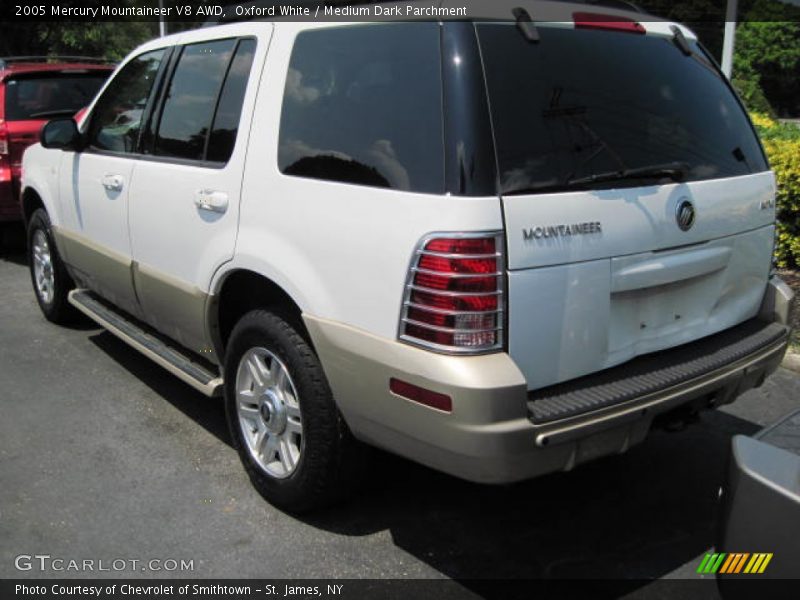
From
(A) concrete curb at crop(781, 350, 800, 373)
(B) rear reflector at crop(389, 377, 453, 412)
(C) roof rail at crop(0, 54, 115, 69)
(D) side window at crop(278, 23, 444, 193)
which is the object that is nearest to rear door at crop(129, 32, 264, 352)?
(D) side window at crop(278, 23, 444, 193)

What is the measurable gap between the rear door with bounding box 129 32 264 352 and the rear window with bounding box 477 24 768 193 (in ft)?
3.94

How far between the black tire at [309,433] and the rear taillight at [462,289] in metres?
0.64

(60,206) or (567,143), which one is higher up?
(567,143)

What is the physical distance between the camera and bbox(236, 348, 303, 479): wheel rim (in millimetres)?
3082

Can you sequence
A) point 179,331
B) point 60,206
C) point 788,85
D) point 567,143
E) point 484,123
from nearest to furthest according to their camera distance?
point 484,123 → point 567,143 → point 179,331 → point 60,206 → point 788,85

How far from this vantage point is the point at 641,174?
2.73m

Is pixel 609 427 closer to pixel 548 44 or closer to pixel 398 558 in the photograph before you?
pixel 398 558

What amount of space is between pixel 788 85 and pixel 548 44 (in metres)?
46.5

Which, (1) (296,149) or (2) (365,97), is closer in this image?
(2) (365,97)

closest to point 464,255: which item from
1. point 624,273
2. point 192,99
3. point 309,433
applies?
point 624,273

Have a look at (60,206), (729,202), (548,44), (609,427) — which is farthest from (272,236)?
(60,206)

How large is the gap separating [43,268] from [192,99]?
2.69 metres

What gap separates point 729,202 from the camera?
3014mm

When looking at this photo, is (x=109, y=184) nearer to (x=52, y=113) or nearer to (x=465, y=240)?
(x=465, y=240)
